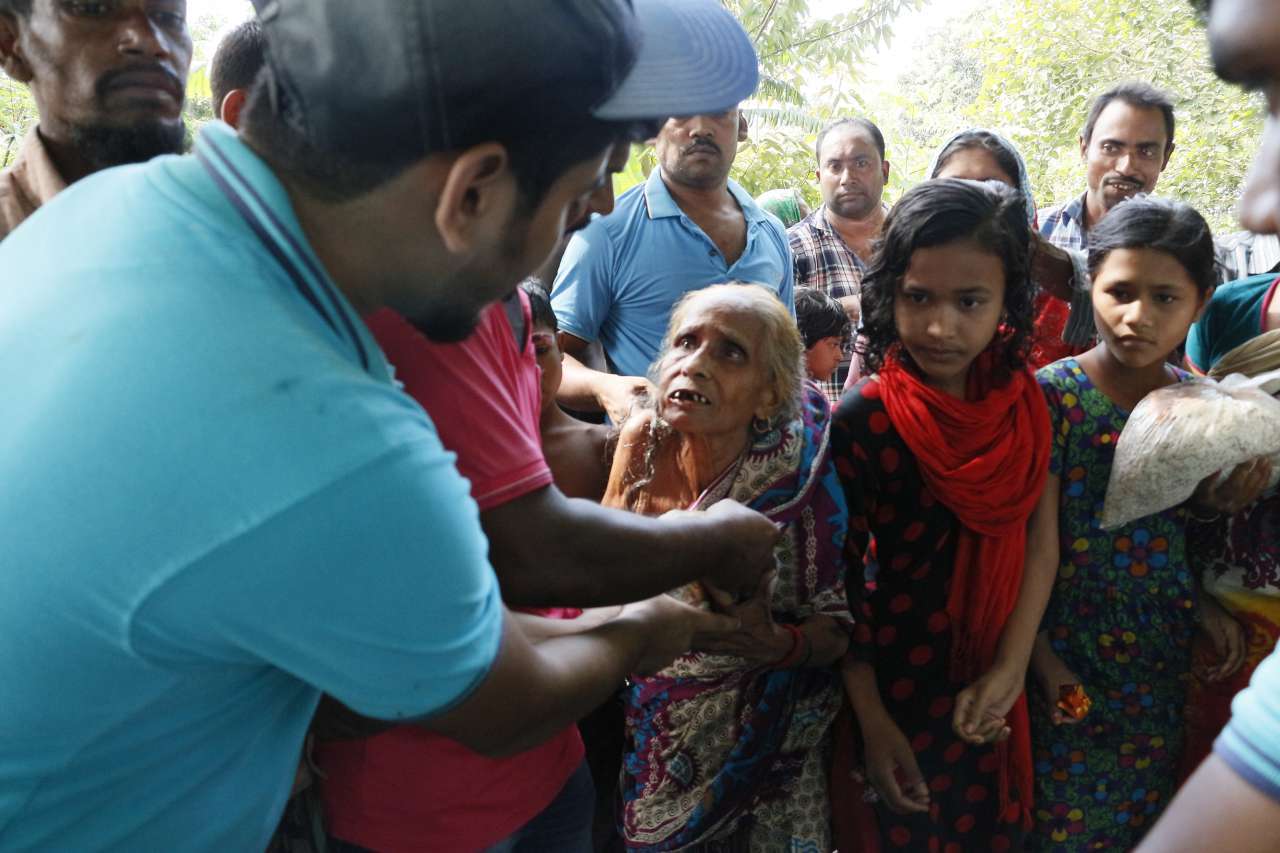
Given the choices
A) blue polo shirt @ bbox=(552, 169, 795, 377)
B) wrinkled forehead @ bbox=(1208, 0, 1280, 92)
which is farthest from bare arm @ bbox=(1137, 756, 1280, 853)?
blue polo shirt @ bbox=(552, 169, 795, 377)

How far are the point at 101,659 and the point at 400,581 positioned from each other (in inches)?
11.6

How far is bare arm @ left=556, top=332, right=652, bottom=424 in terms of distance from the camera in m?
2.50

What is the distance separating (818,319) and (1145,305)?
158 centimetres

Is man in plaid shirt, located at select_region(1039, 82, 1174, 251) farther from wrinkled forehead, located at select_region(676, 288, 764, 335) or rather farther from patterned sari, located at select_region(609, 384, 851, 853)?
patterned sari, located at select_region(609, 384, 851, 853)

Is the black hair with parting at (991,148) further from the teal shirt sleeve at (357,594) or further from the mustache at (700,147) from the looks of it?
the teal shirt sleeve at (357,594)

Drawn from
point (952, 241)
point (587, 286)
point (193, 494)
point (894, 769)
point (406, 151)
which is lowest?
point (894, 769)

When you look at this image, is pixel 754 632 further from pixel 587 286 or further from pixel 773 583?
pixel 587 286

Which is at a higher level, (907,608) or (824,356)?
(907,608)

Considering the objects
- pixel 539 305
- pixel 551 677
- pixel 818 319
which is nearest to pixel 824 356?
pixel 818 319

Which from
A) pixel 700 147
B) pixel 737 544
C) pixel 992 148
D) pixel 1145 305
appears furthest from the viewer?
pixel 992 148

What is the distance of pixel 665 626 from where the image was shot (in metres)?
1.38

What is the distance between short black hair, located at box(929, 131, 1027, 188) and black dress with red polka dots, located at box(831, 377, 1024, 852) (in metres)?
1.81

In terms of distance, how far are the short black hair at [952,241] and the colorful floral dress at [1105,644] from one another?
223 millimetres

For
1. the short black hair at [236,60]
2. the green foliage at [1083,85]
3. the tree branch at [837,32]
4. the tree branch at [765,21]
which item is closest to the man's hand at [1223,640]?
the short black hair at [236,60]
